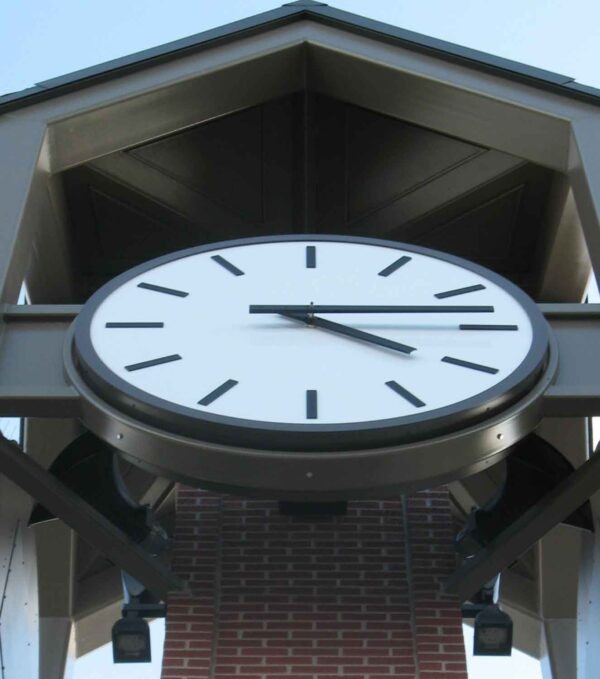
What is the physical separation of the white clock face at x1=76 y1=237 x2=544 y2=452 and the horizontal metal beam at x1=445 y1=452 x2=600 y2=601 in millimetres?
972

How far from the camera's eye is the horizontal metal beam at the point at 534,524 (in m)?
7.38

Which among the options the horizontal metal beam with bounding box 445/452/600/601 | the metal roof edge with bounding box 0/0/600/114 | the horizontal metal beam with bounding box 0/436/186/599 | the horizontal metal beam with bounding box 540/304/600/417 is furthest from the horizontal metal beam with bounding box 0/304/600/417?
the metal roof edge with bounding box 0/0/600/114

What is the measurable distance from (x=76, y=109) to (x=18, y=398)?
238 centimetres

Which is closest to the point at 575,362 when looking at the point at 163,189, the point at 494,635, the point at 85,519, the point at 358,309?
the point at 358,309

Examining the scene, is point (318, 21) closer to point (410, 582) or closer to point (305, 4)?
point (305, 4)

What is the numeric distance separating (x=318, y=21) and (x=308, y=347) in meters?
2.99

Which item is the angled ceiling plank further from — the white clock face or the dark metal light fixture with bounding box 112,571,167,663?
the dark metal light fixture with bounding box 112,571,167,663

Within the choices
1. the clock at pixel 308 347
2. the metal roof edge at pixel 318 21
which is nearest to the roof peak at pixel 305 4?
the metal roof edge at pixel 318 21

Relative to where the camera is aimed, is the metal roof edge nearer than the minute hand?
No

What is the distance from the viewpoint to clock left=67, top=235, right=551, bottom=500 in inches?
241

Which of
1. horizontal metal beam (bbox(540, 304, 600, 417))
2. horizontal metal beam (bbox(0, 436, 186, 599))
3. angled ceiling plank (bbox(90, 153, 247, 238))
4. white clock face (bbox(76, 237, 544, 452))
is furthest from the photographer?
angled ceiling plank (bbox(90, 153, 247, 238))

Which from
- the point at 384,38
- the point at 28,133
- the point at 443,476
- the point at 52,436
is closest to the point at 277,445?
the point at 443,476

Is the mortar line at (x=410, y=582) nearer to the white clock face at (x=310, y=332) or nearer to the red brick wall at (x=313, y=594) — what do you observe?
the red brick wall at (x=313, y=594)

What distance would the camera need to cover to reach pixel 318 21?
8992mm
